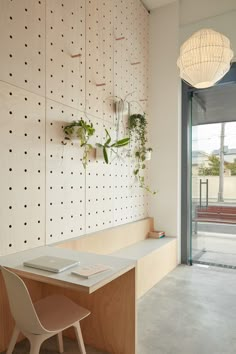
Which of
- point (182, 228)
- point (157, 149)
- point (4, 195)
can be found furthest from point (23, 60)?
point (182, 228)

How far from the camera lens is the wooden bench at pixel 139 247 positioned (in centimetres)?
302

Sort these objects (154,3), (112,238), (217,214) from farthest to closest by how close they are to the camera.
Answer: (217,214), (154,3), (112,238)

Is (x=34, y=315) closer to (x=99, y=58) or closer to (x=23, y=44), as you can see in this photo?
(x=23, y=44)

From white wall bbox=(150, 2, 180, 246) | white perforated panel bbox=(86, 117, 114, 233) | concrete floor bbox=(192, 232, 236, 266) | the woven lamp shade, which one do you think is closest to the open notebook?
white perforated panel bbox=(86, 117, 114, 233)

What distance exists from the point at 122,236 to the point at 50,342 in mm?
1614

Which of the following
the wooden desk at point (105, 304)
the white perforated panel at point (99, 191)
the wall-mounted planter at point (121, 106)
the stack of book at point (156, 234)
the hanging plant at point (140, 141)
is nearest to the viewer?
the wooden desk at point (105, 304)

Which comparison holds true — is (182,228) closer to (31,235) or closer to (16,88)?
(31,235)

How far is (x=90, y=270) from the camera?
1.79 m

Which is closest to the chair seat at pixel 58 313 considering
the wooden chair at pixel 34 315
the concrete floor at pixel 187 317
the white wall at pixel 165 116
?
the wooden chair at pixel 34 315

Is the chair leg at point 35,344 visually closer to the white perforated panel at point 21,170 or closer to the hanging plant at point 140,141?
the white perforated panel at point 21,170

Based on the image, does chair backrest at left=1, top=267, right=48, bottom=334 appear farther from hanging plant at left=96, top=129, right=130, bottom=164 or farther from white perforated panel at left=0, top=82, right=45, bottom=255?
hanging plant at left=96, top=129, right=130, bottom=164

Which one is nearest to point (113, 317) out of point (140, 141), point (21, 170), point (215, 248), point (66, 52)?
point (21, 170)

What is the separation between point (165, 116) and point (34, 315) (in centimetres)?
359

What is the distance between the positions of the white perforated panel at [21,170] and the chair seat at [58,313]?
1.85 feet
